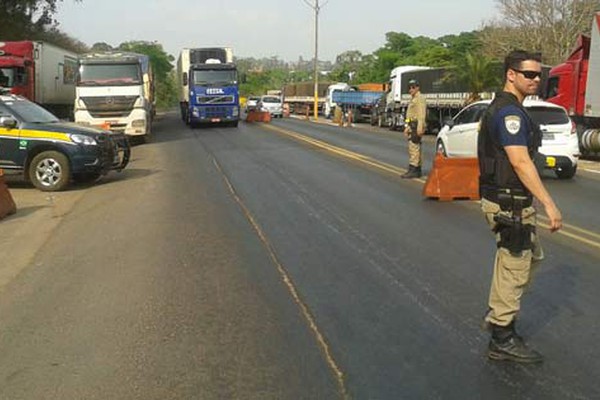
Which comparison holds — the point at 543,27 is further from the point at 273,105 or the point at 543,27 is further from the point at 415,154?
the point at 415,154

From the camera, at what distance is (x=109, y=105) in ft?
75.6

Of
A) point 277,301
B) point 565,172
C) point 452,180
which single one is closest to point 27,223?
point 277,301

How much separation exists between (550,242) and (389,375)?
4.51 metres

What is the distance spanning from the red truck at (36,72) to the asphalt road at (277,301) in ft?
48.8

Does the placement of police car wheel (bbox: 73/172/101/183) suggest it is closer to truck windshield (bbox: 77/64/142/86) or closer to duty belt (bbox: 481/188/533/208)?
truck windshield (bbox: 77/64/142/86)

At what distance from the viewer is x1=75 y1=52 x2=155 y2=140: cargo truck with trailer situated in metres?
23.0

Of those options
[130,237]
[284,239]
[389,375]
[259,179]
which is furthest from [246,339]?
[259,179]

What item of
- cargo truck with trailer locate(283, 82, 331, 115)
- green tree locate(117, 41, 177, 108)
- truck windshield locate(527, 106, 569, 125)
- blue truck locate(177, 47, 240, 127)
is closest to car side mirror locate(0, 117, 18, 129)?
truck windshield locate(527, 106, 569, 125)

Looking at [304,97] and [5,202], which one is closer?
[5,202]

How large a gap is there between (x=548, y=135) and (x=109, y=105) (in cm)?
1356

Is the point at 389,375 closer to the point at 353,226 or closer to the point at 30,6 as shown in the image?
the point at 353,226

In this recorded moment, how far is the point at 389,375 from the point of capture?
14.6 feet

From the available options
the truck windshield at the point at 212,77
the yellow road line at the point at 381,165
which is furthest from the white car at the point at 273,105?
the yellow road line at the point at 381,165

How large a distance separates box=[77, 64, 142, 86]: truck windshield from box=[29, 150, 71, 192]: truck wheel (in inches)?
413
